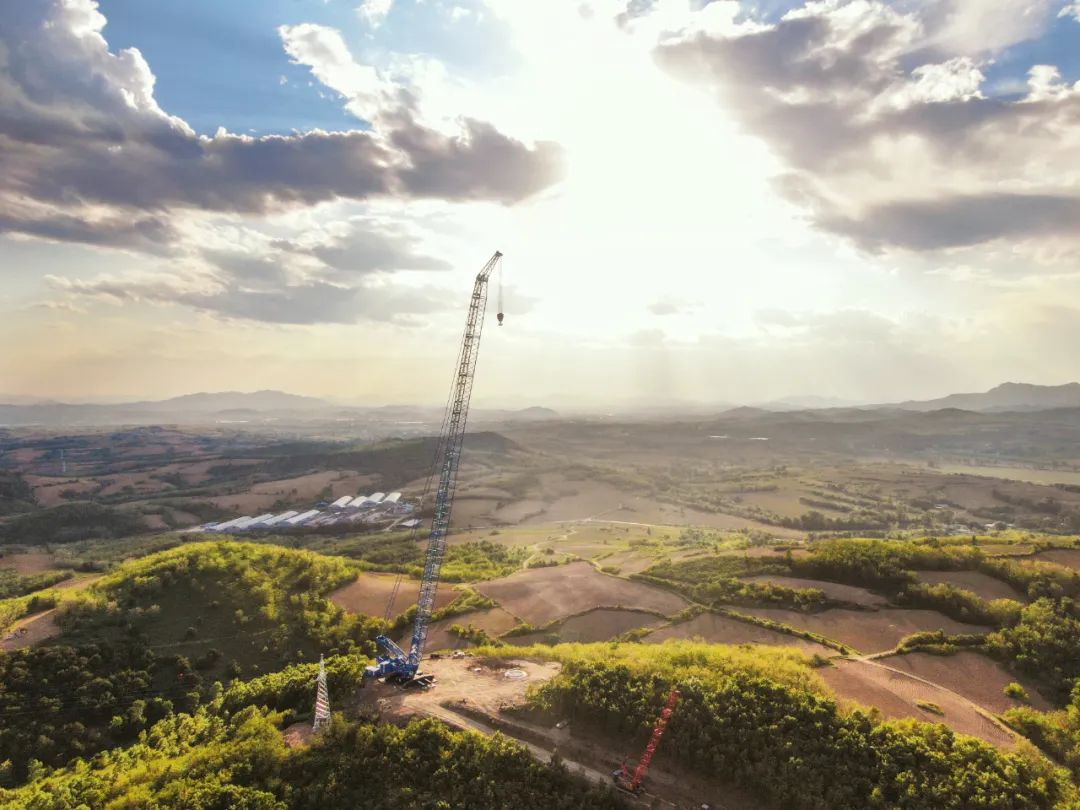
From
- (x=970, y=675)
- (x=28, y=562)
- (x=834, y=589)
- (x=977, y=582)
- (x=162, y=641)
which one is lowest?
(x=28, y=562)

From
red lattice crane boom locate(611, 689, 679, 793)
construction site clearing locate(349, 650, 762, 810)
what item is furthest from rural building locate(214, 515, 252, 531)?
red lattice crane boom locate(611, 689, 679, 793)

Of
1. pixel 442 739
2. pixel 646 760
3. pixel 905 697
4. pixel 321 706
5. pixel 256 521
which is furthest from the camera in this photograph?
pixel 256 521

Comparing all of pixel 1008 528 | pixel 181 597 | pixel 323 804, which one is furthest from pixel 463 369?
Answer: pixel 1008 528

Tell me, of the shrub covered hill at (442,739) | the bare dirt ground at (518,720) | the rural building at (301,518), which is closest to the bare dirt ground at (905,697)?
the shrub covered hill at (442,739)

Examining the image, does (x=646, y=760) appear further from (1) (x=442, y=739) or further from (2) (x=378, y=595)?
(2) (x=378, y=595)

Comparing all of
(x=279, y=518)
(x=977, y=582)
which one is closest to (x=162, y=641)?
(x=977, y=582)
